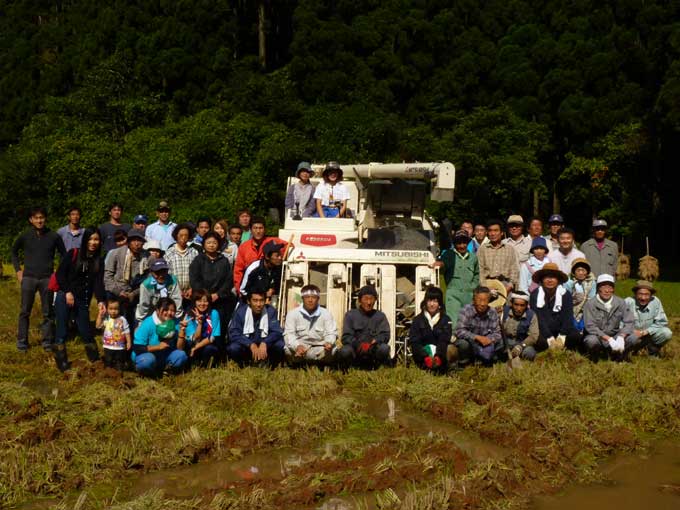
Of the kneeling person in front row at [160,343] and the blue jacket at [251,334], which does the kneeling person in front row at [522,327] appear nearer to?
the blue jacket at [251,334]

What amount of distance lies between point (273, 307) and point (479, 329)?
7.56 ft

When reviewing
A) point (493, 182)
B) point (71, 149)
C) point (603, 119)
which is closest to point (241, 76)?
point (71, 149)

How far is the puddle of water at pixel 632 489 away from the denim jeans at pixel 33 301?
20.5 feet

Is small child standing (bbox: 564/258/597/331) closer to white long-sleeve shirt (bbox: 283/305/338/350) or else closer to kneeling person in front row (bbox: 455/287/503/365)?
kneeling person in front row (bbox: 455/287/503/365)

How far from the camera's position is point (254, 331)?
880 cm

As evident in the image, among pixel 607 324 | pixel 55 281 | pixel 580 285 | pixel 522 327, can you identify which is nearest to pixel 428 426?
pixel 522 327

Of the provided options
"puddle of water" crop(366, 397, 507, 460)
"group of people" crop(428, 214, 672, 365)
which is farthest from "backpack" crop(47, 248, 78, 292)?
"group of people" crop(428, 214, 672, 365)

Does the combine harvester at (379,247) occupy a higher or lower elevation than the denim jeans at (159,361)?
higher

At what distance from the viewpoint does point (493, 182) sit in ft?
85.4

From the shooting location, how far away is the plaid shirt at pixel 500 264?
33.1ft

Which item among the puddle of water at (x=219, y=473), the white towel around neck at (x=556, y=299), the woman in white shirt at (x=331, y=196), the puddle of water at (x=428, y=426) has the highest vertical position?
the woman in white shirt at (x=331, y=196)

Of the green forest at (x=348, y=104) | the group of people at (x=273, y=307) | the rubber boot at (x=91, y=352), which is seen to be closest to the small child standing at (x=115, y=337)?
the group of people at (x=273, y=307)

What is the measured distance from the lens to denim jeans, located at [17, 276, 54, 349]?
31.1ft

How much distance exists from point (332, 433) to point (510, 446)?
1460 millimetres
